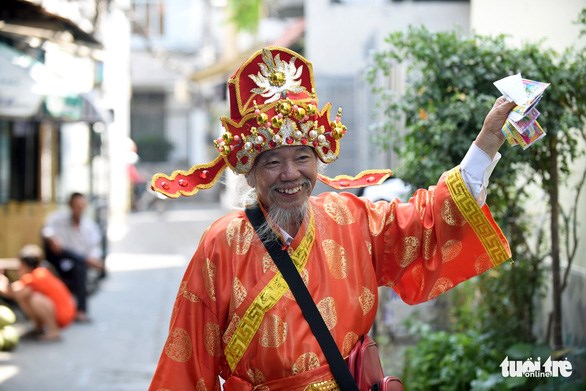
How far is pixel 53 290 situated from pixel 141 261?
5940mm

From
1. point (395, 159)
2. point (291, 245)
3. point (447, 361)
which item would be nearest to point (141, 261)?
point (395, 159)

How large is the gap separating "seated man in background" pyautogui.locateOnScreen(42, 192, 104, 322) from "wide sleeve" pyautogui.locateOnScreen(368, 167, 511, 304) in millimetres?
7449

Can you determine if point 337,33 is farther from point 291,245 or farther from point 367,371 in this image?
point 367,371

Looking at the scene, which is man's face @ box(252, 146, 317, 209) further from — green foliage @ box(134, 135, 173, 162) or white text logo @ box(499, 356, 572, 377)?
green foliage @ box(134, 135, 173, 162)

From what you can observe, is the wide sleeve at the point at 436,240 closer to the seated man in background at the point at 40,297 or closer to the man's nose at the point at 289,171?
the man's nose at the point at 289,171

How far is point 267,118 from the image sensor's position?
10.3 feet

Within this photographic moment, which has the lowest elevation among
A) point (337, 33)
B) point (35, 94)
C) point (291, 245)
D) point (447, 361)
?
point (447, 361)

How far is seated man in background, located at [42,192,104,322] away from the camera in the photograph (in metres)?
10.3

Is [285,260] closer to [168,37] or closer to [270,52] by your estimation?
[270,52]

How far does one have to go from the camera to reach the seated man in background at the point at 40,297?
912 centimetres

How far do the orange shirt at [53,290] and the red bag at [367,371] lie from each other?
6.76 metres

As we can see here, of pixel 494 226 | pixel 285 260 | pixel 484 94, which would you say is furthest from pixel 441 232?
pixel 484 94

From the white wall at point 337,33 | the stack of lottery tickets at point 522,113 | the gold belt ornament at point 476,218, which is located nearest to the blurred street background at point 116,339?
the white wall at point 337,33

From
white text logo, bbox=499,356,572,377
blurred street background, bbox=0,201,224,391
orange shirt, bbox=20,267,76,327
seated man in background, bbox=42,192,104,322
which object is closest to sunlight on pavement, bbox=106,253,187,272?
blurred street background, bbox=0,201,224,391
